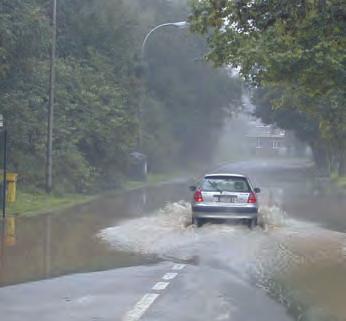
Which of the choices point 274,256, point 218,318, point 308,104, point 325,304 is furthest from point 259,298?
point 308,104

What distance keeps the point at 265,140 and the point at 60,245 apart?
7555cm

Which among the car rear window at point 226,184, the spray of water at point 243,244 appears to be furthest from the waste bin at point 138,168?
the car rear window at point 226,184

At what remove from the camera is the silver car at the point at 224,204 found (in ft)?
65.8

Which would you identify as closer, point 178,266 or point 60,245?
point 178,266

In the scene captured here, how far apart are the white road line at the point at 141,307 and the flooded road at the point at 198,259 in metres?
0.10

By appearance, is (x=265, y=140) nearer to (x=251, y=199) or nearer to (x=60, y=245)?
(x=251, y=199)

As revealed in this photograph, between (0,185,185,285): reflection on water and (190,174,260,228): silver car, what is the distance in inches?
99.1

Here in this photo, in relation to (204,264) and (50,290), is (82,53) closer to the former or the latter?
(204,264)

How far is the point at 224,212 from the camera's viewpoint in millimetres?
20047

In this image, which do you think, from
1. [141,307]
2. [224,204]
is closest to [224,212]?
[224,204]

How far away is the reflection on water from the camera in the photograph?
13044 millimetres

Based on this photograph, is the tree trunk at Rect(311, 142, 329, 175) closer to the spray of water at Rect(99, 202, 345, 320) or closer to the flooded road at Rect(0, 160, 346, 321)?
the flooded road at Rect(0, 160, 346, 321)

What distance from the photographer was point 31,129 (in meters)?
30.2

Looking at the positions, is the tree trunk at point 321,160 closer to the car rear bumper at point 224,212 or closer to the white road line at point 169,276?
the car rear bumper at point 224,212
